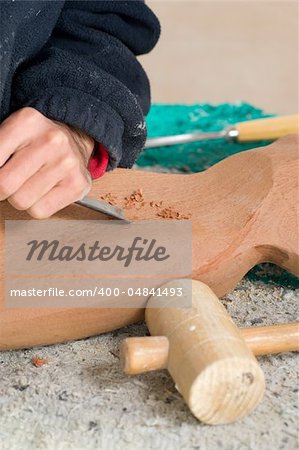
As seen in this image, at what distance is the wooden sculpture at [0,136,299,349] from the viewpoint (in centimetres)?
72

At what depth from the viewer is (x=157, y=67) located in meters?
2.12

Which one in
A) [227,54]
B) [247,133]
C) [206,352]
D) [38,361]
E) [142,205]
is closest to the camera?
[206,352]

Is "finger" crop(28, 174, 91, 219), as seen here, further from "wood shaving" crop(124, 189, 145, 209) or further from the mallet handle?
the mallet handle

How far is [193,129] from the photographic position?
4.53 feet

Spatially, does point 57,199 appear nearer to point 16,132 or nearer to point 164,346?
point 16,132

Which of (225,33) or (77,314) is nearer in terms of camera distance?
(77,314)

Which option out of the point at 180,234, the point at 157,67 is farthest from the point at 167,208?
the point at 157,67

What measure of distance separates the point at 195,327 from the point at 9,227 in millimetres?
248

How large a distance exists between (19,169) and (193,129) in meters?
0.69

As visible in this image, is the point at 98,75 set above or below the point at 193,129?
above

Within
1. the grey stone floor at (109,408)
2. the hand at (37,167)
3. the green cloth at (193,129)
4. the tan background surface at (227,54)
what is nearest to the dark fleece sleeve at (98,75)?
the hand at (37,167)

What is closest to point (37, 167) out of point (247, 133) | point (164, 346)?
point (164, 346)

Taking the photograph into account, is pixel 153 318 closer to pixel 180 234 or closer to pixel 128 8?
pixel 180 234

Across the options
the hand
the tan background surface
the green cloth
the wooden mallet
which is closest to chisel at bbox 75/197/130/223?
the hand
